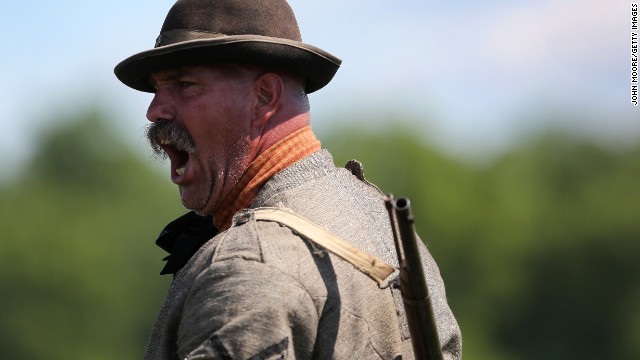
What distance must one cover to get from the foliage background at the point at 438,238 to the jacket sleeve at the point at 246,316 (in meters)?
36.9

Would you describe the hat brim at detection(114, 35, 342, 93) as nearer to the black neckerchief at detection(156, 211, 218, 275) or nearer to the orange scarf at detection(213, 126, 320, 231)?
the orange scarf at detection(213, 126, 320, 231)

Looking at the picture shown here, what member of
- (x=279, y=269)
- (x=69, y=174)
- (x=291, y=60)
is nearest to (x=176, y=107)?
(x=291, y=60)

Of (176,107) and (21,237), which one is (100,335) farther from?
(176,107)

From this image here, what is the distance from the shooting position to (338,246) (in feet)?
19.0

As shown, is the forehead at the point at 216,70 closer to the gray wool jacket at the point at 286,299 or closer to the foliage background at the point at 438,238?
the gray wool jacket at the point at 286,299

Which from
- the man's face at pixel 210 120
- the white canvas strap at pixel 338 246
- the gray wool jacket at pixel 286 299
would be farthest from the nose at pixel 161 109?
the white canvas strap at pixel 338 246

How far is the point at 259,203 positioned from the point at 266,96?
50 cm

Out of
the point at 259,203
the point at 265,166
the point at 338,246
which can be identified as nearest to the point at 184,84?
the point at 265,166

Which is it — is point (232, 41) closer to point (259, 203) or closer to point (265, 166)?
point (265, 166)

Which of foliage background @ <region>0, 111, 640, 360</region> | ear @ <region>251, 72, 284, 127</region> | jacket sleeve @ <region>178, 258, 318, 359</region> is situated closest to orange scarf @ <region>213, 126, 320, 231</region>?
ear @ <region>251, 72, 284, 127</region>

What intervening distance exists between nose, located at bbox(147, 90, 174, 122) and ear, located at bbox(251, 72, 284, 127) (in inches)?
13.5

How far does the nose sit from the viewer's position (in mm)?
6391

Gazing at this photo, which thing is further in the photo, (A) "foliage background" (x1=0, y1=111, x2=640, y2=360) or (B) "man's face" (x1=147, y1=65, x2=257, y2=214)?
(A) "foliage background" (x1=0, y1=111, x2=640, y2=360)

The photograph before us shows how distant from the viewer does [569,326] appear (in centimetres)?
4584
